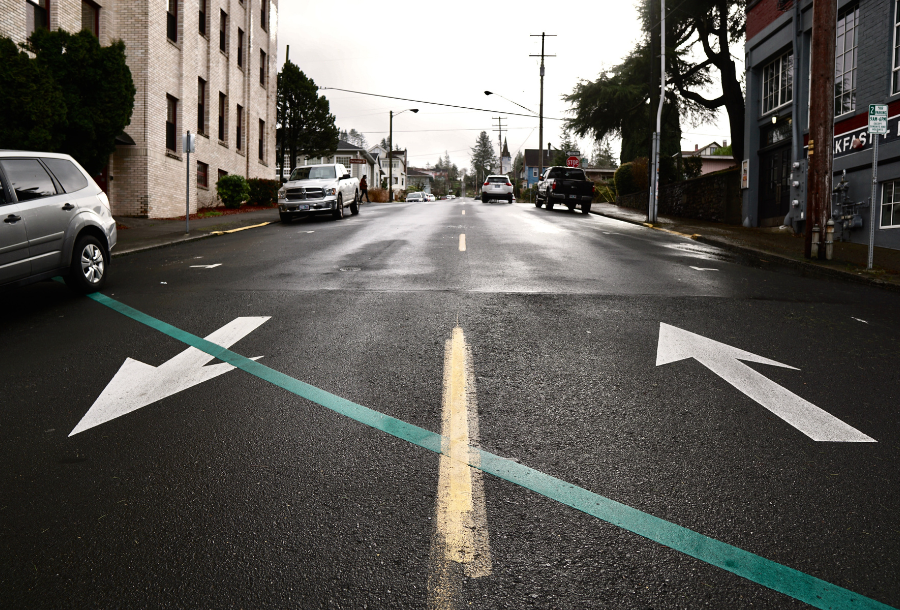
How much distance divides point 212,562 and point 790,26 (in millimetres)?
23063

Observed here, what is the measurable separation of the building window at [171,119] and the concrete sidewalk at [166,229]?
3295mm

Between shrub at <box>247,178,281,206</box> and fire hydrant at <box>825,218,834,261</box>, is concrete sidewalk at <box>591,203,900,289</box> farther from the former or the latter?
shrub at <box>247,178,281,206</box>

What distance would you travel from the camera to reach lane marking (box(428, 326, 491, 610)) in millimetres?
2824

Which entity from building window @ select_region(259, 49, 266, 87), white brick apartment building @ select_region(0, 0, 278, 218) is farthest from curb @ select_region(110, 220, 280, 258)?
building window @ select_region(259, 49, 266, 87)

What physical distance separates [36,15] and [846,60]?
21.1 meters

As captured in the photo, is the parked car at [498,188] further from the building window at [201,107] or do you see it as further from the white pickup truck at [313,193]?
the white pickup truck at [313,193]

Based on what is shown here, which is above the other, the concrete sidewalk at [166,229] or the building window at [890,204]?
the building window at [890,204]

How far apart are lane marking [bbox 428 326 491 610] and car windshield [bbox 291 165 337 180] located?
829 inches

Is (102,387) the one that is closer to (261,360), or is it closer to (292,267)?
(261,360)

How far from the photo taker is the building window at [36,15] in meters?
18.5

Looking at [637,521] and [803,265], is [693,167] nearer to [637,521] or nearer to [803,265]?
[803,265]

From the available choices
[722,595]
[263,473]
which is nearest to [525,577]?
[722,595]

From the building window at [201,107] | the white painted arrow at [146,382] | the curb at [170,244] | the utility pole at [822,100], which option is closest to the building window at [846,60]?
the utility pole at [822,100]

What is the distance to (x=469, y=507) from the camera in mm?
3400
